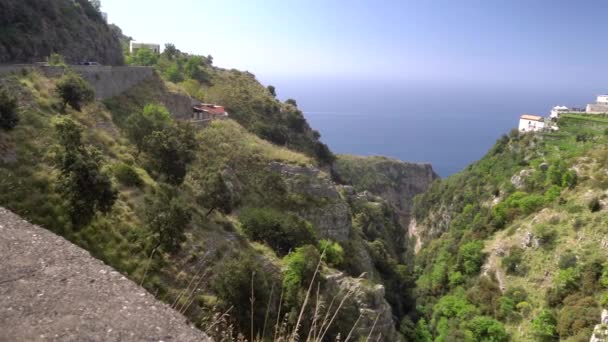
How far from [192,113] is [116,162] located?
21959 millimetres

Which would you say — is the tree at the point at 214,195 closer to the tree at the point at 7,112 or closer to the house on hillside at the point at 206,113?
the tree at the point at 7,112

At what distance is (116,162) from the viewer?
22203mm

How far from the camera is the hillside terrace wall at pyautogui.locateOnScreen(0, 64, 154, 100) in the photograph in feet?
94.8

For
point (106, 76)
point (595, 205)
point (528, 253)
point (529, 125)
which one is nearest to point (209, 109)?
point (106, 76)

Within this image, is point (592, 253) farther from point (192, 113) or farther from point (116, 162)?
point (192, 113)

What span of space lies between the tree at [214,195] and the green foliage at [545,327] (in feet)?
70.6

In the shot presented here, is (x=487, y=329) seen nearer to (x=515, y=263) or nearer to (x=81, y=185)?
(x=515, y=263)

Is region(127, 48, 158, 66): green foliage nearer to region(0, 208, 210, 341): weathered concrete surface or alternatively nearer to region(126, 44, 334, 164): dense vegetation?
region(126, 44, 334, 164): dense vegetation

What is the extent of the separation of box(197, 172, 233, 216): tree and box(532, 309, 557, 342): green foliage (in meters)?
21.5

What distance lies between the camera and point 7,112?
17.6 m

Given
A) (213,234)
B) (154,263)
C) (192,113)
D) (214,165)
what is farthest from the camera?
(192,113)

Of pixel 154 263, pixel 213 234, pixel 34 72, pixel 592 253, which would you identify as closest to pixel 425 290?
pixel 592 253

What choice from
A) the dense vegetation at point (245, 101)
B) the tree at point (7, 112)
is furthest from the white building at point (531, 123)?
the tree at point (7, 112)

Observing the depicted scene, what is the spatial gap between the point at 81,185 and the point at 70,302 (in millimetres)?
10972
